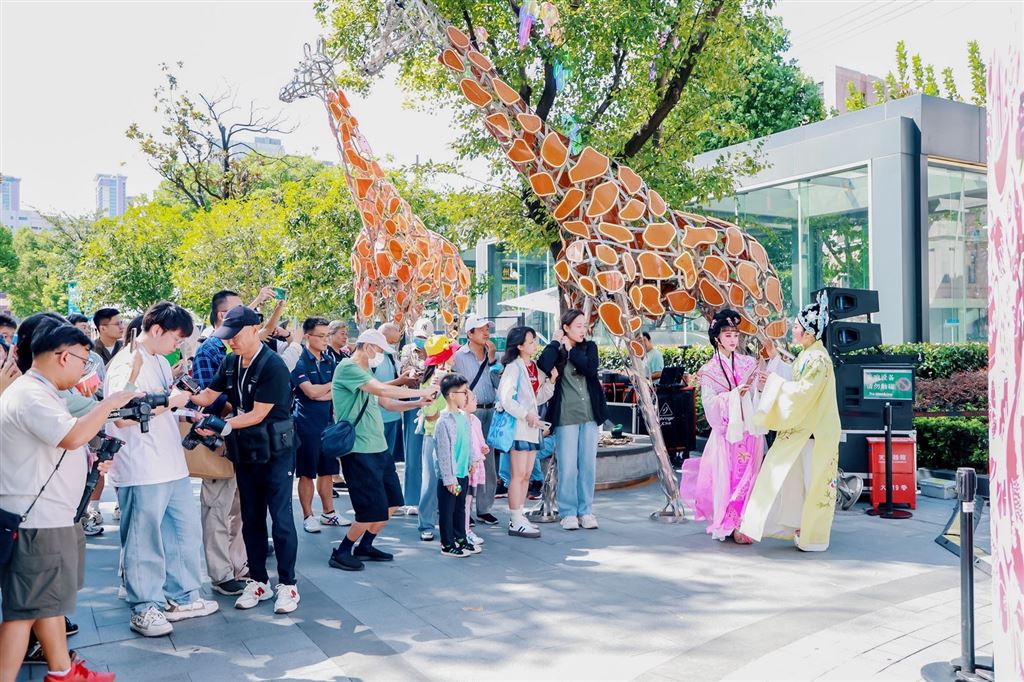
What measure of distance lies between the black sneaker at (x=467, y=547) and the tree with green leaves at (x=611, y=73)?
5015 millimetres

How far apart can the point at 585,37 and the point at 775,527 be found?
568cm

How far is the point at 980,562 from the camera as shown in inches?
159

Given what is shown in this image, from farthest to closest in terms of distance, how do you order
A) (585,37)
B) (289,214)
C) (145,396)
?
(289,214), (585,37), (145,396)

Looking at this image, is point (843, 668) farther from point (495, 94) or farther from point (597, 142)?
point (597, 142)

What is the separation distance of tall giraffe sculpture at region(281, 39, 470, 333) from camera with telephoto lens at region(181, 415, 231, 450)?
539 cm

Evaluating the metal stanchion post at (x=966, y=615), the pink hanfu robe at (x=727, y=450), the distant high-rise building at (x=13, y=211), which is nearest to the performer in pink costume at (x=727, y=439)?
the pink hanfu robe at (x=727, y=450)

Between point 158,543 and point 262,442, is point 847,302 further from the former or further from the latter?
point 158,543

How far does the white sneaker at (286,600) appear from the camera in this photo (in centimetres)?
479

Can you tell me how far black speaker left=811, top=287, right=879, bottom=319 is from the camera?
749 cm

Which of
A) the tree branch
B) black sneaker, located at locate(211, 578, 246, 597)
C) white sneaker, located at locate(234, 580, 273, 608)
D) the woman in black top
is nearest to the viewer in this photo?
white sneaker, located at locate(234, 580, 273, 608)

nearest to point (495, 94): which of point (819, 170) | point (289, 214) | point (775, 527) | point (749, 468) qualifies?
point (749, 468)

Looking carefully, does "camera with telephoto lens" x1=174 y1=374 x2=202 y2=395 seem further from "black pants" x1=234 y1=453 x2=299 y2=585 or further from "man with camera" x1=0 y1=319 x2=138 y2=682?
"man with camera" x1=0 y1=319 x2=138 y2=682

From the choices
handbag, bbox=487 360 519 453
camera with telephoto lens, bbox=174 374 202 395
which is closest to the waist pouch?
camera with telephoto lens, bbox=174 374 202 395

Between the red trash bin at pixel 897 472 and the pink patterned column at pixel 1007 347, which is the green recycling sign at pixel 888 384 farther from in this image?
the pink patterned column at pixel 1007 347
